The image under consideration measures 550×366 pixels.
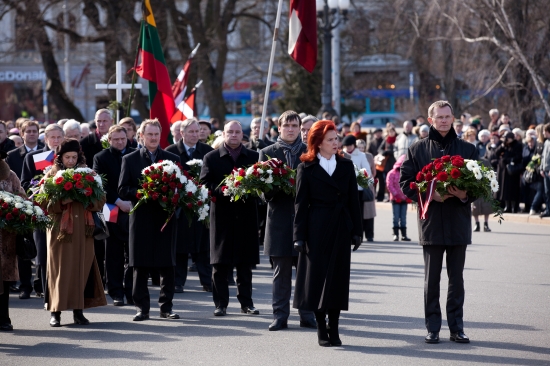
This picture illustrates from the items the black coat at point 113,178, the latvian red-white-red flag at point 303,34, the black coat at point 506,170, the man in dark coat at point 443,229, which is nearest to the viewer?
the man in dark coat at point 443,229

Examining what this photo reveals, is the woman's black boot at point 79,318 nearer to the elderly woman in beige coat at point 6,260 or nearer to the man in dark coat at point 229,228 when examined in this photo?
the elderly woman in beige coat at point 6,260

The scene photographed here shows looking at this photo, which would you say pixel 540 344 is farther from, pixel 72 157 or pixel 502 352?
pixel 72 157

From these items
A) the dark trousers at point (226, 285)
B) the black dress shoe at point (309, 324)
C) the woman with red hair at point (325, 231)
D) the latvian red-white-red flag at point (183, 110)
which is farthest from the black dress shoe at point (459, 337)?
the latvian red-white-red flag at point (183, 110)

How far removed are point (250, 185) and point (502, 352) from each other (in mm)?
3014

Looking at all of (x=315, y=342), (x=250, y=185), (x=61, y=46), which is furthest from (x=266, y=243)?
(x=61, y=46)

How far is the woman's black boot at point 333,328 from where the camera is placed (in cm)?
893

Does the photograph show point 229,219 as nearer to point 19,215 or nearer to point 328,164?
point 328,164

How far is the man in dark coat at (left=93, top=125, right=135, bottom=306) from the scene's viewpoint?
11617mm

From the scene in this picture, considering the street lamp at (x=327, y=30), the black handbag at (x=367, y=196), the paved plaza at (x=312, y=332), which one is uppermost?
the street lamp at (x=327, y=30)

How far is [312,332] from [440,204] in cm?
182

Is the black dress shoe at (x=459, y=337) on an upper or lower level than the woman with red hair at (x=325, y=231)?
lower

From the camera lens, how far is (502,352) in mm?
8555

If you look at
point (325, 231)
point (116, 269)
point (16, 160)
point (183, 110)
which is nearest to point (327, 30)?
point (183, 110)

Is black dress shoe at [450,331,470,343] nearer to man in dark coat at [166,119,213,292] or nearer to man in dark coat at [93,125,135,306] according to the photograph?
man in dark coat at [93,125,135,306]
